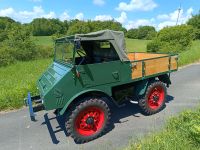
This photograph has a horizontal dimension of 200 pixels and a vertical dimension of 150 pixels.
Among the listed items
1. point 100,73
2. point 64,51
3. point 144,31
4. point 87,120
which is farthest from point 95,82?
point 144,31

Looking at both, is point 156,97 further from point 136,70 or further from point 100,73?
point 100,73

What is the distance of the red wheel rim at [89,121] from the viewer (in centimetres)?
559

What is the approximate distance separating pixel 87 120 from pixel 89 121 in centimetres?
5

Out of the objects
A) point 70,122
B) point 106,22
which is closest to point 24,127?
point 70,122

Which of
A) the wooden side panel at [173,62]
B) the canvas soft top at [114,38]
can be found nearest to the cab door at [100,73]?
the canvas soft top at [114,38]

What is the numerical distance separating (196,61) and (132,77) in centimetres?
1159

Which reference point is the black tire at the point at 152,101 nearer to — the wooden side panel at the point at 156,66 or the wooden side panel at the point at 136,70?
the wooden side panel at the point at 156,66

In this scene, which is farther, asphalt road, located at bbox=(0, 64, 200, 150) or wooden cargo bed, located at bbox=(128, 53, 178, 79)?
wooden cargo bed, located at bbox=(128, 53, 178, 79)

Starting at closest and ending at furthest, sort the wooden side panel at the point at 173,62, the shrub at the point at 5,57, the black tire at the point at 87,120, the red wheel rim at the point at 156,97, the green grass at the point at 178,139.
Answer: the green grass at the point at 178,139, the black tire at the point at 87,120, the red wheel rim at the point at 156,97, the wooden side panel at the point at 173,62, the shrub at the point at 5,57

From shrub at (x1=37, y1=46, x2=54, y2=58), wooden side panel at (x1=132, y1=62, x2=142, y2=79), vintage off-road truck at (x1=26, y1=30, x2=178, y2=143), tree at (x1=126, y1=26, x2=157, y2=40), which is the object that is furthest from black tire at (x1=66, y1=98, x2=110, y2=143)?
tree at (x1=126, y1=26, x2=157, y2=40)

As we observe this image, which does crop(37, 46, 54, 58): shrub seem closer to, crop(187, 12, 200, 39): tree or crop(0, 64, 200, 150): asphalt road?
crop(0, 64, 200, 150): asphalt road

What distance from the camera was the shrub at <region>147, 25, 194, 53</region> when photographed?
28.2 meters

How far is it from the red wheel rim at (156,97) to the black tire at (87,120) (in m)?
1.70

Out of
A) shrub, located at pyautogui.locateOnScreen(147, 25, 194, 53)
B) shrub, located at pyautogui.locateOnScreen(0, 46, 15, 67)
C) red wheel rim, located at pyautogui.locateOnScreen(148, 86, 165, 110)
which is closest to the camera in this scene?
red wheel rim, located at pyautogui.locateOnScreen(148, 86, 165, 110)
